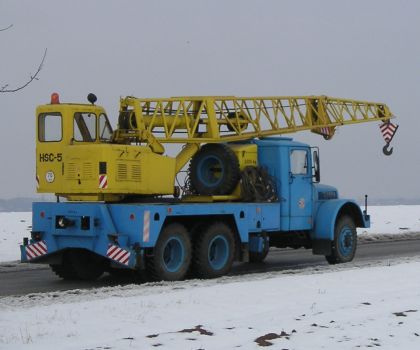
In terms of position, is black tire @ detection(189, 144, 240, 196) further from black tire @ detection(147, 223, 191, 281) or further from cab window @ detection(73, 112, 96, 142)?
cab window @ detection(73, 112, 96, 142)

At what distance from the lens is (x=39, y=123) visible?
54.0 ft

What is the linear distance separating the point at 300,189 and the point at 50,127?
5.75 m

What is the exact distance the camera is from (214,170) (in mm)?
18266

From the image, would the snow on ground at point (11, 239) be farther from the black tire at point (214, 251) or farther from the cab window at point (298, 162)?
the cab window at point (298, 162)

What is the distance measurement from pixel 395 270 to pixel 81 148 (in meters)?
6.24

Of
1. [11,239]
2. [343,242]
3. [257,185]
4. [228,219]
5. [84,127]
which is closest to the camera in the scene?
[84,127]

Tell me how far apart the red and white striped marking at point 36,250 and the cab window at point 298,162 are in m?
5.72

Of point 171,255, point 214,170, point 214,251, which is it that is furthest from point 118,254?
point 214,170

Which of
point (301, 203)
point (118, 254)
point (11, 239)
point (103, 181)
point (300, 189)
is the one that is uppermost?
point (103, 181)

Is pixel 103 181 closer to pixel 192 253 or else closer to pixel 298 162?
pixel 192 253

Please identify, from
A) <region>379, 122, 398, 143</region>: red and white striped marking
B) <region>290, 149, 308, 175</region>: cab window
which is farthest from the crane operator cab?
<region>379, 122, 398, 143</region>: red and white striped marking

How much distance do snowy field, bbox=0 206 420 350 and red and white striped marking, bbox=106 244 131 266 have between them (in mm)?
814

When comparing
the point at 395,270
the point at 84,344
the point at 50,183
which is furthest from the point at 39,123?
the point at 84,344

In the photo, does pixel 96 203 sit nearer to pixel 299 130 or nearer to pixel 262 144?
pixel 262 144
